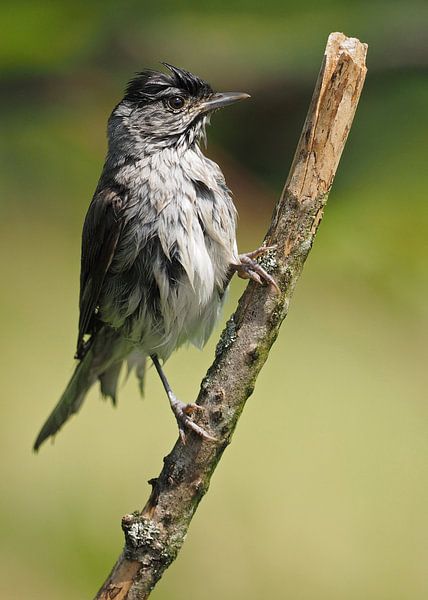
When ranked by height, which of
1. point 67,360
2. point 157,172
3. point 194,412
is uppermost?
point 157,172

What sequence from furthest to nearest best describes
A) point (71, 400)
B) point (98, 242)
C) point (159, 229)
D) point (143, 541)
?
point (71, 400) → point (98, 242) → point (159, 229) → point (143, 541)

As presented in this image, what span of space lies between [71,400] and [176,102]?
1198 millimetres

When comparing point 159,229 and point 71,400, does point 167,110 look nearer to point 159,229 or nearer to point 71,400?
point 159,229

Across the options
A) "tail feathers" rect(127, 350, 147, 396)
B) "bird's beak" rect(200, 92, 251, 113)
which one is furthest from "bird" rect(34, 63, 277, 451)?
"tail feathers" rect(127, 350, 147, 396)

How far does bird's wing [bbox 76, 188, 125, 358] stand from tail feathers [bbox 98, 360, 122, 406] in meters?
0.34

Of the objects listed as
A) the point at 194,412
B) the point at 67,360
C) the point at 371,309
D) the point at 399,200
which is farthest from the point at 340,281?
the point at 194,412

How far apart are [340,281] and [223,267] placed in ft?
6.98

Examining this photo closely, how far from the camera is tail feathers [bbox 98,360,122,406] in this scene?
3435mm

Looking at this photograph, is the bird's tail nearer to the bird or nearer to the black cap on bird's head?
the bird

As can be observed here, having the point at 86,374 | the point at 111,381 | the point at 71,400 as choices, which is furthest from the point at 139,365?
the point at 71,400

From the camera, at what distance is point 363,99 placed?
18.4 ft

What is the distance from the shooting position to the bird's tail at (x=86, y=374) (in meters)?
3.24

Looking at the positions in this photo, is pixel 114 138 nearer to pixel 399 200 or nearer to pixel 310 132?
pixel 310 132

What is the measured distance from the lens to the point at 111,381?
136 inches
